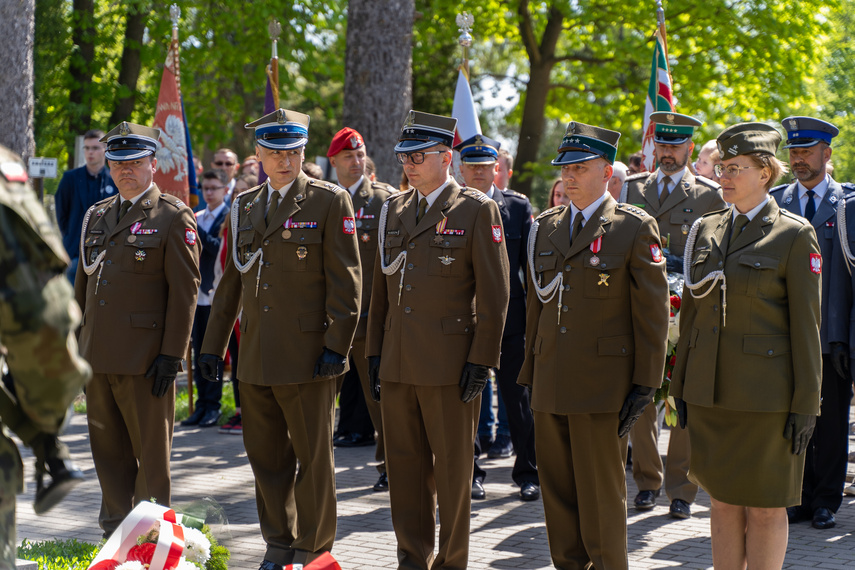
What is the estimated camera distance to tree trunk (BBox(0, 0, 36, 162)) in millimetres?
10250

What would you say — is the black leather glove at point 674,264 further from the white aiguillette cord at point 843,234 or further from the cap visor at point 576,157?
the cap visor at point 576,157

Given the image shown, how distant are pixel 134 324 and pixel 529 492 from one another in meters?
2.88

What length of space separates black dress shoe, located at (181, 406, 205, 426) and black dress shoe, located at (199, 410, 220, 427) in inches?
1.1

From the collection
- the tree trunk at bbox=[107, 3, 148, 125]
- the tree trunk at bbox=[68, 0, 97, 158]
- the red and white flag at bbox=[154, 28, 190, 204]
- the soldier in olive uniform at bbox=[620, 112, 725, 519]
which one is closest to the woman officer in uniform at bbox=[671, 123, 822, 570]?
the soldier in olive uniform at bbox=[620, 112, 725, 519]

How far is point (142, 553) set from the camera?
4395mm

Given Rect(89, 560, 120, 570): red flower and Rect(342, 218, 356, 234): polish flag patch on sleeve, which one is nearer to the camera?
Rect(89, 560, 120, 570): red flower

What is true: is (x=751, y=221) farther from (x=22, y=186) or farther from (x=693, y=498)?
(x=22, y=186)

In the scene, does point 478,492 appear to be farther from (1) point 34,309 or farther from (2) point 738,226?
(1) point 34,309

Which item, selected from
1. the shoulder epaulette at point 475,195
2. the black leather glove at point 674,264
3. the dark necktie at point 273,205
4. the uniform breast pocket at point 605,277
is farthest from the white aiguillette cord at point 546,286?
the black leather glove at point 674,264

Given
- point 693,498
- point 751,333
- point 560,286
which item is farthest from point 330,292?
point 693,498

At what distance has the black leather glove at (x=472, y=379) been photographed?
16.2 feet

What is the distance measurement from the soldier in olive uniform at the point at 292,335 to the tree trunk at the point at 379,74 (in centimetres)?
535

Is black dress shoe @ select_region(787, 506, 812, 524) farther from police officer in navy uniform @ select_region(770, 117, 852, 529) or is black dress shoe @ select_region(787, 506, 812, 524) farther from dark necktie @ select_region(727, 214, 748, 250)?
dark necktie @ select_region(727, 214, 748, 250)

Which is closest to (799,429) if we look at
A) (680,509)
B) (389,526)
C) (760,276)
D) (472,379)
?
(760,276)
